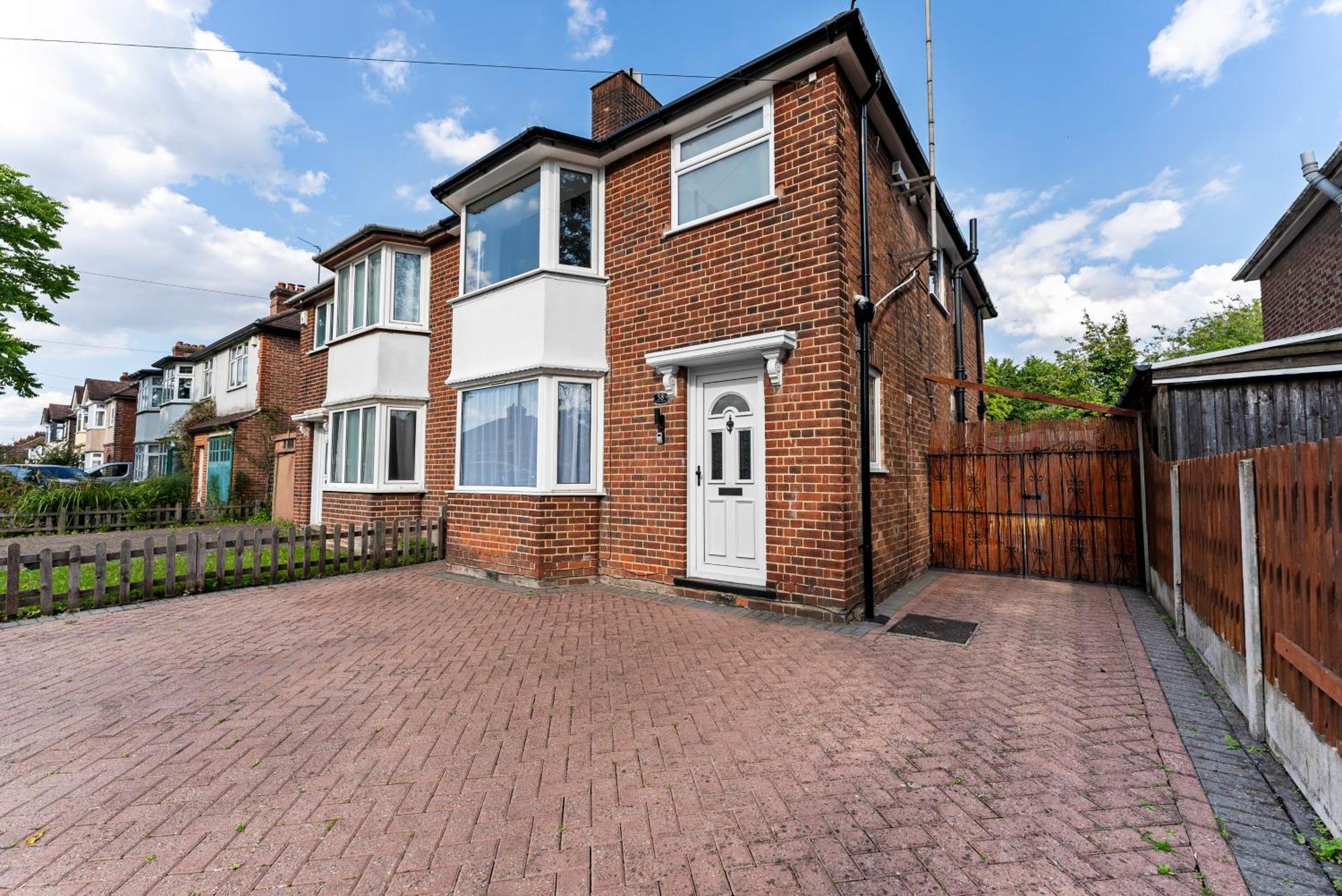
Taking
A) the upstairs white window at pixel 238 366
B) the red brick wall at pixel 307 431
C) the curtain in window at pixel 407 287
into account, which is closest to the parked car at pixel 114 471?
the upstairs white window at pixel 238 366

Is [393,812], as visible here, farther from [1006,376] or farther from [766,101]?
[1006,376]

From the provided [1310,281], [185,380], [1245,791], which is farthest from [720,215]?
[185,380]

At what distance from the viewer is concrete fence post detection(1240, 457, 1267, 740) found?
3.06 metres

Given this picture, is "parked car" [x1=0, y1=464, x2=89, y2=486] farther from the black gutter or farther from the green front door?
the black gutter

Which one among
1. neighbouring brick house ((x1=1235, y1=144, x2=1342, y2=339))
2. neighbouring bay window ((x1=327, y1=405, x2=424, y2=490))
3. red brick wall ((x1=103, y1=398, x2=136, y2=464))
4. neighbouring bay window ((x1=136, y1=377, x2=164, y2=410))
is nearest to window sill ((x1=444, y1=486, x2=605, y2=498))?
neighbouring bay window ((x1=327, y1=405, x2=424, y2=490))

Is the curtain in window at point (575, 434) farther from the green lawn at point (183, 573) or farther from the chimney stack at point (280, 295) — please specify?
the chimney stack at point (280, 295)

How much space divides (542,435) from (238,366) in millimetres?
17455

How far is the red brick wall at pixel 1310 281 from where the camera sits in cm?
835

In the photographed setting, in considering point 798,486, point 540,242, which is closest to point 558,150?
point 540,242

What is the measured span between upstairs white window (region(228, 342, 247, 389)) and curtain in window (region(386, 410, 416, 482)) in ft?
38.0

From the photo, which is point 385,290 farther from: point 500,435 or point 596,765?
point 596,765

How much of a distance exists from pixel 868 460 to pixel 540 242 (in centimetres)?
503

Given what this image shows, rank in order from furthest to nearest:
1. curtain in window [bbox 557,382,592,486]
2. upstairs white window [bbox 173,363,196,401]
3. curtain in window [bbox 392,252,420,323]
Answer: upstairs white window [bbox 173,363,196,401]
curtain in window [bbox 392,252,420,323]
curtain in window [bbox 557,382,592,486]

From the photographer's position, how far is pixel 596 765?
113 inches
